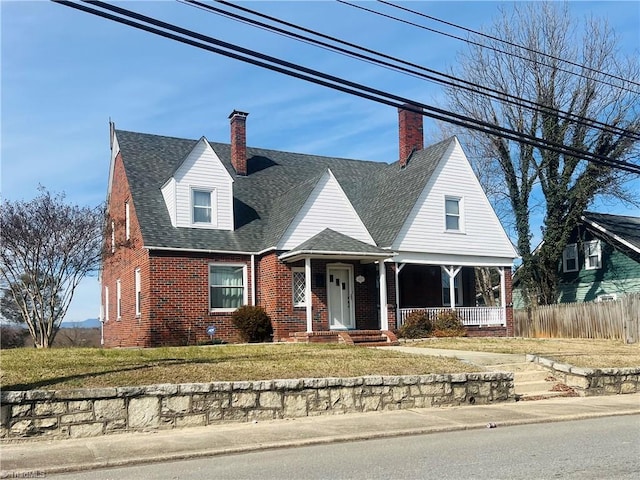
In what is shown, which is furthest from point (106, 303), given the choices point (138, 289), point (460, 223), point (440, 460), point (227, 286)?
point (440, 460)

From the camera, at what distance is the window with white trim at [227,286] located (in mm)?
23250

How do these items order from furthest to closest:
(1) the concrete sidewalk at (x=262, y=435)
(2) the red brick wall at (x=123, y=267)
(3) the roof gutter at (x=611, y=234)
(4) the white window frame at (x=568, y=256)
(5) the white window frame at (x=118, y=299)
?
(4) the white window frame at (x=568, y=256) < (3) the roof gutter at (x=611, y=234) < (5) the white window frame at (x=118, y=299) < (2) the red brick wall at (x=123, y=267) < (1) the concrete sidewalk at (x=262, y=435)

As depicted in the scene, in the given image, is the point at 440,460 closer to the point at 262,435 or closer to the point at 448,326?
the point at 262,435

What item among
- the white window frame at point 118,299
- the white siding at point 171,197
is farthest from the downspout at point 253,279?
the white window frame at point 118,299

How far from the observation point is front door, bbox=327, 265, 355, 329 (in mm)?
23969

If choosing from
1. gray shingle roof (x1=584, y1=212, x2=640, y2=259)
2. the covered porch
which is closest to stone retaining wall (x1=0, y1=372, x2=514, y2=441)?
the covered porch

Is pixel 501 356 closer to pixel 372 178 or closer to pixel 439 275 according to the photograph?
pixel 439 275

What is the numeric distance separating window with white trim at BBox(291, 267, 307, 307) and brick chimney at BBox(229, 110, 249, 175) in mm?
6217

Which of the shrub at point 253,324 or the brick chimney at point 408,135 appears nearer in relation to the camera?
the shrub at point 253,324

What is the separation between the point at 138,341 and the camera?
23.2 metres

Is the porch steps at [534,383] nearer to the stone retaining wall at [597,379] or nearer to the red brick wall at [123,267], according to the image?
the stone retaining wall at [597,379]

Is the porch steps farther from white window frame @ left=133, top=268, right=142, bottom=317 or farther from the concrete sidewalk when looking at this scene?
white window frame @ left=133, top=268, right=142, bottom=317

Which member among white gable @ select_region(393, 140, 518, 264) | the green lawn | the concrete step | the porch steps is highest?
white gable @ select_region(393, 140, 518, 264)

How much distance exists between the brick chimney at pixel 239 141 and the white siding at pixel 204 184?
3522 millimetres
